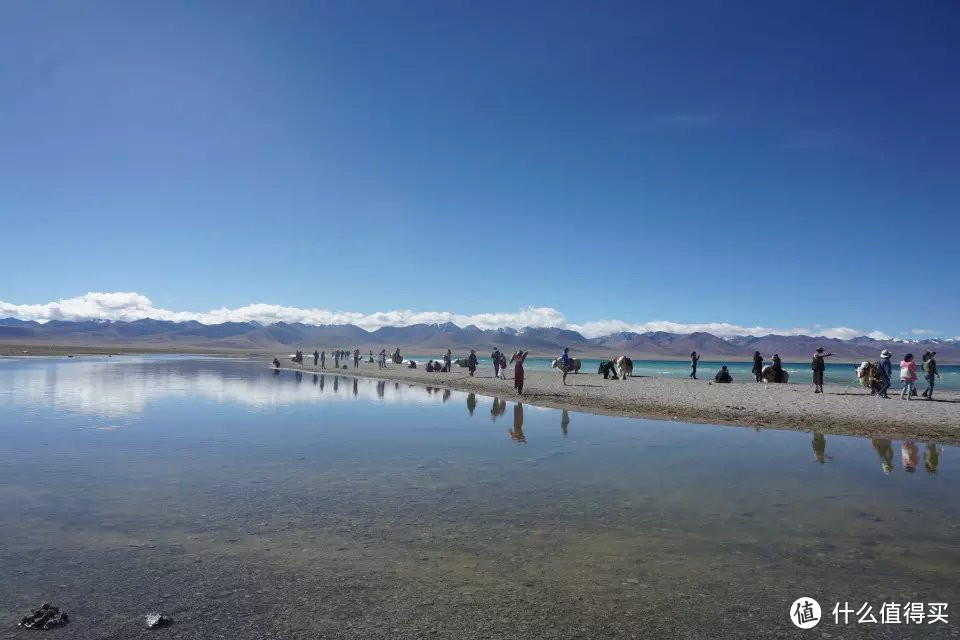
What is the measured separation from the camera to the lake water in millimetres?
6316

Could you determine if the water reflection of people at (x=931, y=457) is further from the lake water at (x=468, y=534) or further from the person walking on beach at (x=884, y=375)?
the person walking on beach at (x=884, y=375)

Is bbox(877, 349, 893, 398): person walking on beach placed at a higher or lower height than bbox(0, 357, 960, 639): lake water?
higher

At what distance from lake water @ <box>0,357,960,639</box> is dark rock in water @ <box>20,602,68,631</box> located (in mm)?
128

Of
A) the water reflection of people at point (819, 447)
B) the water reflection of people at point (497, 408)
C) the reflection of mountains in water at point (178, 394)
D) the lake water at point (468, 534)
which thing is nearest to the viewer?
the lake water at point (468, 534)

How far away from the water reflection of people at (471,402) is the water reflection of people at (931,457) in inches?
633

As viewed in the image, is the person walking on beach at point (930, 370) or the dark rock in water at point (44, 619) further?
the person walking on beach at point (930, 370)

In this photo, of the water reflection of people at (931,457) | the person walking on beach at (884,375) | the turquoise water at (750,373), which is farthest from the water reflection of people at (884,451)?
the turquoise water at (750,373)

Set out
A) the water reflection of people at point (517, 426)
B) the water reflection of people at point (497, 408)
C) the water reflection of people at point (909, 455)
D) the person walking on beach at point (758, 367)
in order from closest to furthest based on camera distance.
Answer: the water reflection of people at point (909, 455)
the water reflection of people at point (517, 426)
the water reflection of people at point (497, 408)
the person walking on beach at point (758, 367)

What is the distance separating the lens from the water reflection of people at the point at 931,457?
1445 centimetres

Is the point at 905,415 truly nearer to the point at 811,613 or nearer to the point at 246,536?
the point at 811,613

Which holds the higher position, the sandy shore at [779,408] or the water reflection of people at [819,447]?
the sandy shore at [779,408]

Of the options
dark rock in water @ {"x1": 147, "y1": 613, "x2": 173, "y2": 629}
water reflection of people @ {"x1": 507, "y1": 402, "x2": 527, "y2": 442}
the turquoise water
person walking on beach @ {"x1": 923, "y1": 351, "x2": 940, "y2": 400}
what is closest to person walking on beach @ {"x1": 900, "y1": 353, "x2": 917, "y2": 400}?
person walking on beach @ {"x1": 923, "y1": 351, "x2": 940, "y2": 400}

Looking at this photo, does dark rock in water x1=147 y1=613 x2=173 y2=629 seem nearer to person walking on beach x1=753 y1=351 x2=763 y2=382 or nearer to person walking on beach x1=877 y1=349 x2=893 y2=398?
person walking on beach x1=877 y1=349 x2=893 y2=398

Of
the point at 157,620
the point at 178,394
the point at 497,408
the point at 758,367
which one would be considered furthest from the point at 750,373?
the point at 157,620
